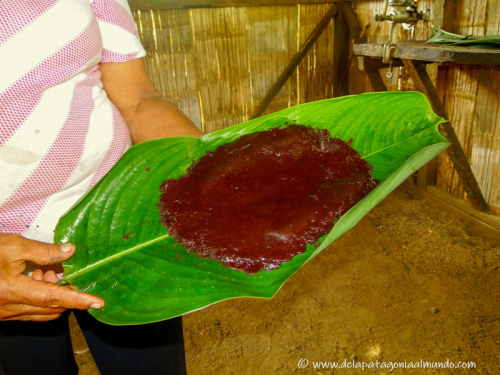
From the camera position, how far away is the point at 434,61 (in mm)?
2057

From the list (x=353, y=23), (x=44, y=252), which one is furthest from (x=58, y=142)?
(x=353, y=23)

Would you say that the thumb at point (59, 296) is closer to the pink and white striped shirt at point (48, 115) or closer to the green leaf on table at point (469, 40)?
the pink and white striped shirt at point (48, 115)

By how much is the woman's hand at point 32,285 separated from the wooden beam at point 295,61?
132 inches

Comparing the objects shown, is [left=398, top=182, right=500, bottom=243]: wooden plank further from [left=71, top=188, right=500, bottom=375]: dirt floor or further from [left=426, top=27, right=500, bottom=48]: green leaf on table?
[left=426, top=27, right=500, bottom=48]: green leaf on table

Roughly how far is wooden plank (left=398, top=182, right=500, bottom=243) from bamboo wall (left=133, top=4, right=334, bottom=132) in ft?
5.70

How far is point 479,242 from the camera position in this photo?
2598mm

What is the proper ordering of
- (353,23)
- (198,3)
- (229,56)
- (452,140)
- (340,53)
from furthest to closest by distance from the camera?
(340,53) < (353,23) < (229,56) < (198,3) < (452,140)

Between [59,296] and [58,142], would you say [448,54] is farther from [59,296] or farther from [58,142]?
[59,296]

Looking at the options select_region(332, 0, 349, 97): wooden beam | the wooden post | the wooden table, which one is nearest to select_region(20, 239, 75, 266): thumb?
the wooden table

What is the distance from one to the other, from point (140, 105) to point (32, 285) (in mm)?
569

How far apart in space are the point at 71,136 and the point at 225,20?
3.07m

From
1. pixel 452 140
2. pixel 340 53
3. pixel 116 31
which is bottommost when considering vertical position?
pixel 452 140

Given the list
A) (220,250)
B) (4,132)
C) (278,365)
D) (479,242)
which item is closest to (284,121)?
(220,250)

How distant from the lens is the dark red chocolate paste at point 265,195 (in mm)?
685
